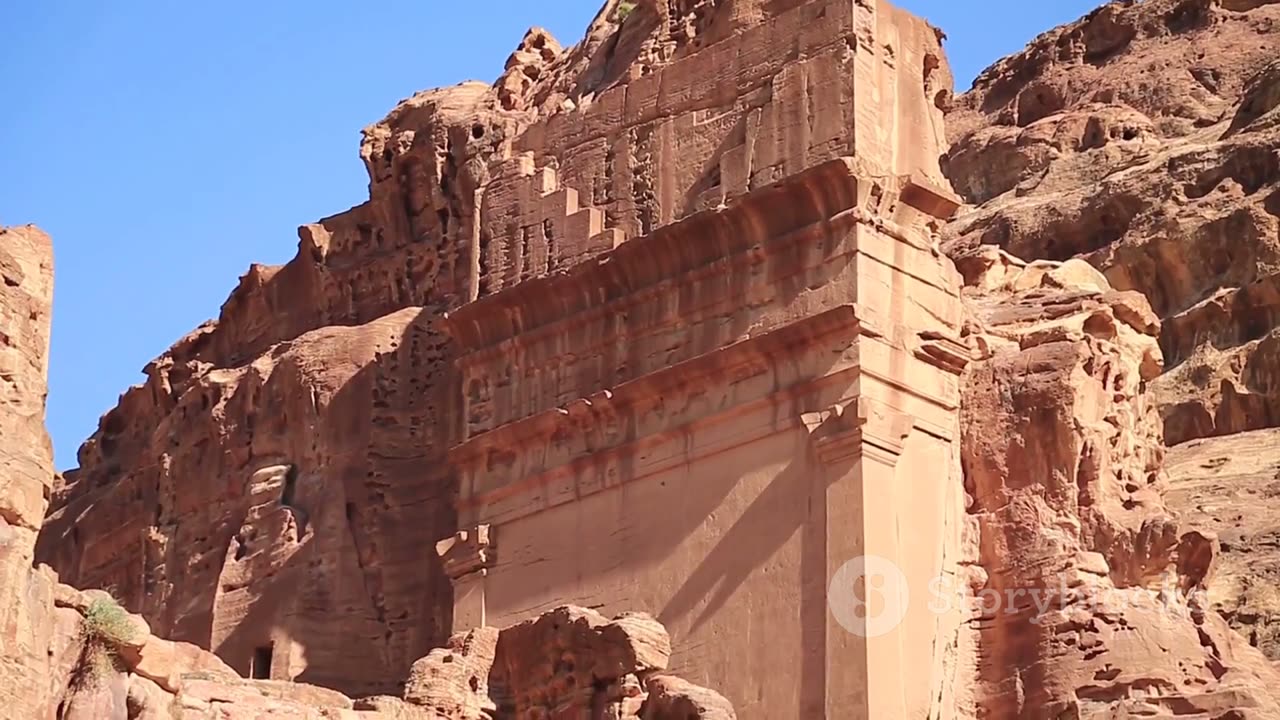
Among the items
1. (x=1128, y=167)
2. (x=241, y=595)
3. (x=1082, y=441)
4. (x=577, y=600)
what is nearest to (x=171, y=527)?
(x=241, y=595)

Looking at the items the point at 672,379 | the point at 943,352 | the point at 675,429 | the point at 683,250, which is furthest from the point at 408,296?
the point at 943,352

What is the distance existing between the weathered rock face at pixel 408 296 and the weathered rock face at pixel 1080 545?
2225 mm

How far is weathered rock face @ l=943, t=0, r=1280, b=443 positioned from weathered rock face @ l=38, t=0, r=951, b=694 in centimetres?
854

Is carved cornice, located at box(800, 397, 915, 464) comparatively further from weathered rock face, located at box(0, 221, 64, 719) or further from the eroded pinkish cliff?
weathered rock face, located at box(0, 221, 64, 719)

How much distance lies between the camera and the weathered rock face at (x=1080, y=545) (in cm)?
2570

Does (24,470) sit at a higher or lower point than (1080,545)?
lower

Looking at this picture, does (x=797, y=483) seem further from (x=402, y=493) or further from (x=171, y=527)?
(x=171, y=527)

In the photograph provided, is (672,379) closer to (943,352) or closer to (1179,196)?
(943,352)

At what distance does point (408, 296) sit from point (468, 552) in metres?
4.48

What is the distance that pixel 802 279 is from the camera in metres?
27.2

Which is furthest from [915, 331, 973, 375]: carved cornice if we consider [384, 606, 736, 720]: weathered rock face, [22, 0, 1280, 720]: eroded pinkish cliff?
[384, 606, 736, 720]: weathered rock face

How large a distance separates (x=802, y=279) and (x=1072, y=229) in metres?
13.0

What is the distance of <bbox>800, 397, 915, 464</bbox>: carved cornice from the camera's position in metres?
26.0

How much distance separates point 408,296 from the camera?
32.9m
